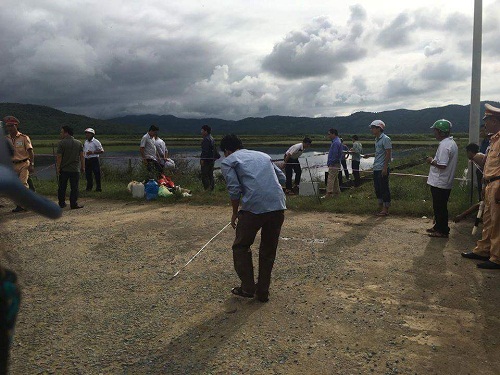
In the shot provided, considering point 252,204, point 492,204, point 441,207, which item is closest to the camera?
point 252,204

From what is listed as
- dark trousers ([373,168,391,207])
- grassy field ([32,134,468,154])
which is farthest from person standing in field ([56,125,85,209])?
grassy field ([32,134,468,154])

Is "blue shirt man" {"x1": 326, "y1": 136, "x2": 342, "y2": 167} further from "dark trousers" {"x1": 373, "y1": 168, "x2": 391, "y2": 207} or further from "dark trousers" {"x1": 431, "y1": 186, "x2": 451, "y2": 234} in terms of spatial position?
"dark trousers" {"x1": 431, "y1": 186, "x2": 451, "y2": 234}

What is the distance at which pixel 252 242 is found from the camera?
438 centimetres

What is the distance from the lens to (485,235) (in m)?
5.64

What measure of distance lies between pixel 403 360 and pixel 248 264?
67.7 inches

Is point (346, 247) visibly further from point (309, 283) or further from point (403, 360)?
point (403, 360)

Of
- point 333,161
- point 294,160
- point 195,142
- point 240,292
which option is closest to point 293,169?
point 294,160

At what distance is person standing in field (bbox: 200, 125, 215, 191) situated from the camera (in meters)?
11.0

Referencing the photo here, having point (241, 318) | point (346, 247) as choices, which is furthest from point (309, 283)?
point (346, 247)

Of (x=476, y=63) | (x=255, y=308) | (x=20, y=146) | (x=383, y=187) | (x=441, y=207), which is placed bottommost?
(x=255, y=308)

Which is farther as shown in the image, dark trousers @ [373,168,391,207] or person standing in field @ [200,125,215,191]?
person standing in field @ [200,125,215,191]

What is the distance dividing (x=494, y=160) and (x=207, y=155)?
23.8 ft

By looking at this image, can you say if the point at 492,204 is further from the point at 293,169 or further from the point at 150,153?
the point at 150,153

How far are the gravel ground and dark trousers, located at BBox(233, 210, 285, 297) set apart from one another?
207 millimetres
